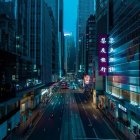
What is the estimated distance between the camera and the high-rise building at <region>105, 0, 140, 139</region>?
169 ft

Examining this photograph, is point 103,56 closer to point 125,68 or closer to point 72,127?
point 125,68

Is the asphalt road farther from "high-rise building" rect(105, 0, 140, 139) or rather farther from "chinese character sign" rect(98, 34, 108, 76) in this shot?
"chinese character sign" rect(98, 34, 108, 76)

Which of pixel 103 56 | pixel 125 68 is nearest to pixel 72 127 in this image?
pixel 125 68

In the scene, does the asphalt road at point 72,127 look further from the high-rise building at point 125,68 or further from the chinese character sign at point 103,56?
the chinese character sign at point 103,56

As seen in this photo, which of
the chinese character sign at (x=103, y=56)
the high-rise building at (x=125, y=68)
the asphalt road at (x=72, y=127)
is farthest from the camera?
the chinese character sign at (x=103, y=56)

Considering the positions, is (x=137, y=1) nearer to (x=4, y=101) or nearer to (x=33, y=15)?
(x=4, y=101)

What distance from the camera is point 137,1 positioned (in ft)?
172

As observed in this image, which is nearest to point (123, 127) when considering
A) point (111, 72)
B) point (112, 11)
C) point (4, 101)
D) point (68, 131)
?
point (68, 131)

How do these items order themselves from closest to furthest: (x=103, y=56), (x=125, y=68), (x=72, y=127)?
1. (x=125, y=68)
2. (x=72, y=127)
3. (x=103, y=56)

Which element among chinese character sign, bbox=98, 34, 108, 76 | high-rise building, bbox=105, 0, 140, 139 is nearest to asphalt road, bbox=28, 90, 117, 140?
high-rise building, bbox=105, 0, 140, 139

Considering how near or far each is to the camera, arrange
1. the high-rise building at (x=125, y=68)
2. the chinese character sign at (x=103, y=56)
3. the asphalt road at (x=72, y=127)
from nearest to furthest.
Result: the high-rise building at (x=125, y=68)
the asphalt road at (x=72, y=127)
the chinese character sign at (x=103, y=56)

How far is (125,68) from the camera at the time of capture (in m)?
60.3

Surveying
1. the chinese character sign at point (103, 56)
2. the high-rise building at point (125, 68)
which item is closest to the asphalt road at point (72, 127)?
the high-rise building at point (125, 68)

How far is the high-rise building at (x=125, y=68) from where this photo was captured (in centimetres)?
5162
